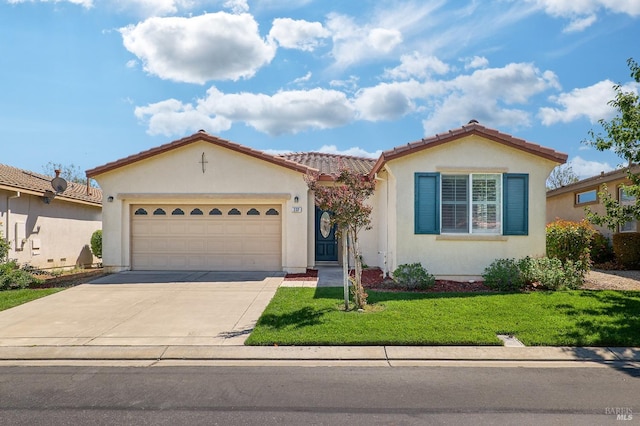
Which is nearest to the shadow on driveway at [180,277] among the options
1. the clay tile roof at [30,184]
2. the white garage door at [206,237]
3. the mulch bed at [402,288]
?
the white garage door at [206,237]

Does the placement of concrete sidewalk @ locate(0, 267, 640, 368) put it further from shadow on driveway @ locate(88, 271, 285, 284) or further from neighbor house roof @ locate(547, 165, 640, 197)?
neighbor house roof @ locate(547, 165, 640, 197)

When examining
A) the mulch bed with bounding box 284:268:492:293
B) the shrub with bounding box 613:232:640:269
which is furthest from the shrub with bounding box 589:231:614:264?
the mulch bed with bounding box 284:268:492:293

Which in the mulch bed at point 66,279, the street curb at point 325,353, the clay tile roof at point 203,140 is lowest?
the street curb at point 325,353

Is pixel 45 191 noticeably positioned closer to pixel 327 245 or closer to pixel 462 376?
Result: pixel 327 245

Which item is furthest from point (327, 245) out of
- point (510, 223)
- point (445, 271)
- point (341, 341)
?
point (341, 341)

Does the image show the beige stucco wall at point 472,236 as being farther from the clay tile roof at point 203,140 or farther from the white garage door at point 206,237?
the white garage door at point 206,237

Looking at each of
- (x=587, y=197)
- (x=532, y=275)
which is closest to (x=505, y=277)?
(x=532, y=275)

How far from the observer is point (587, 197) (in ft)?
59.0

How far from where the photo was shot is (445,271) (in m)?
11.5

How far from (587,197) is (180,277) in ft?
51.0

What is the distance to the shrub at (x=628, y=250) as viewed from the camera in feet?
46.5

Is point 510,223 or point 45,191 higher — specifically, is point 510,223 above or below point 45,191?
below

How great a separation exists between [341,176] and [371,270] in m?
6.08

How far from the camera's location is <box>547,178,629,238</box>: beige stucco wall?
16281mm
